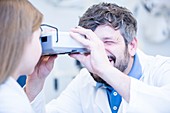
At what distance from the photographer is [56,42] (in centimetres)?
86

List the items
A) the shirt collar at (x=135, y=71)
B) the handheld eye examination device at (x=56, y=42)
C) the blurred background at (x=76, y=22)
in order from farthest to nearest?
the blurred background at (x=76, y=22), the shirt collar at (x=135, y=71), the handheld eye examination device at (x=56, y=42)

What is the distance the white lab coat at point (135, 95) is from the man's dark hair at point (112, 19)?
0.14m

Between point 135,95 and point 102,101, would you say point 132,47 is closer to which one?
point 102,101

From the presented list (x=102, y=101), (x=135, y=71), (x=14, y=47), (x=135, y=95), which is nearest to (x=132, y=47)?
(x=135, y=71)

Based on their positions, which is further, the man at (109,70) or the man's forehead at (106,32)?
the man's forehead at (106,32)

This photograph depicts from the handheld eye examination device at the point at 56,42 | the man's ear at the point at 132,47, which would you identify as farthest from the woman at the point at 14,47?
the man's ear at the point at 132,47

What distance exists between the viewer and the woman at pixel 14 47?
0.69 m

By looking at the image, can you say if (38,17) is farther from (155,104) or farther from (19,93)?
(155,104)

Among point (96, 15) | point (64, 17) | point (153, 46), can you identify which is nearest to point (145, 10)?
point (153, 46)

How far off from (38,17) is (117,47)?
449mm

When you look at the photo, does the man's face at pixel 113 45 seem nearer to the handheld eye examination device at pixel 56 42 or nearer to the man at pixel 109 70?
the man at pixel 109 70

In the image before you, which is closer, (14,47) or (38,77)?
(14,47)

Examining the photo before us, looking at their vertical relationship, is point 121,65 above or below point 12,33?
below

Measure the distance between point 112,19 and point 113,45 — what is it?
10 cm
